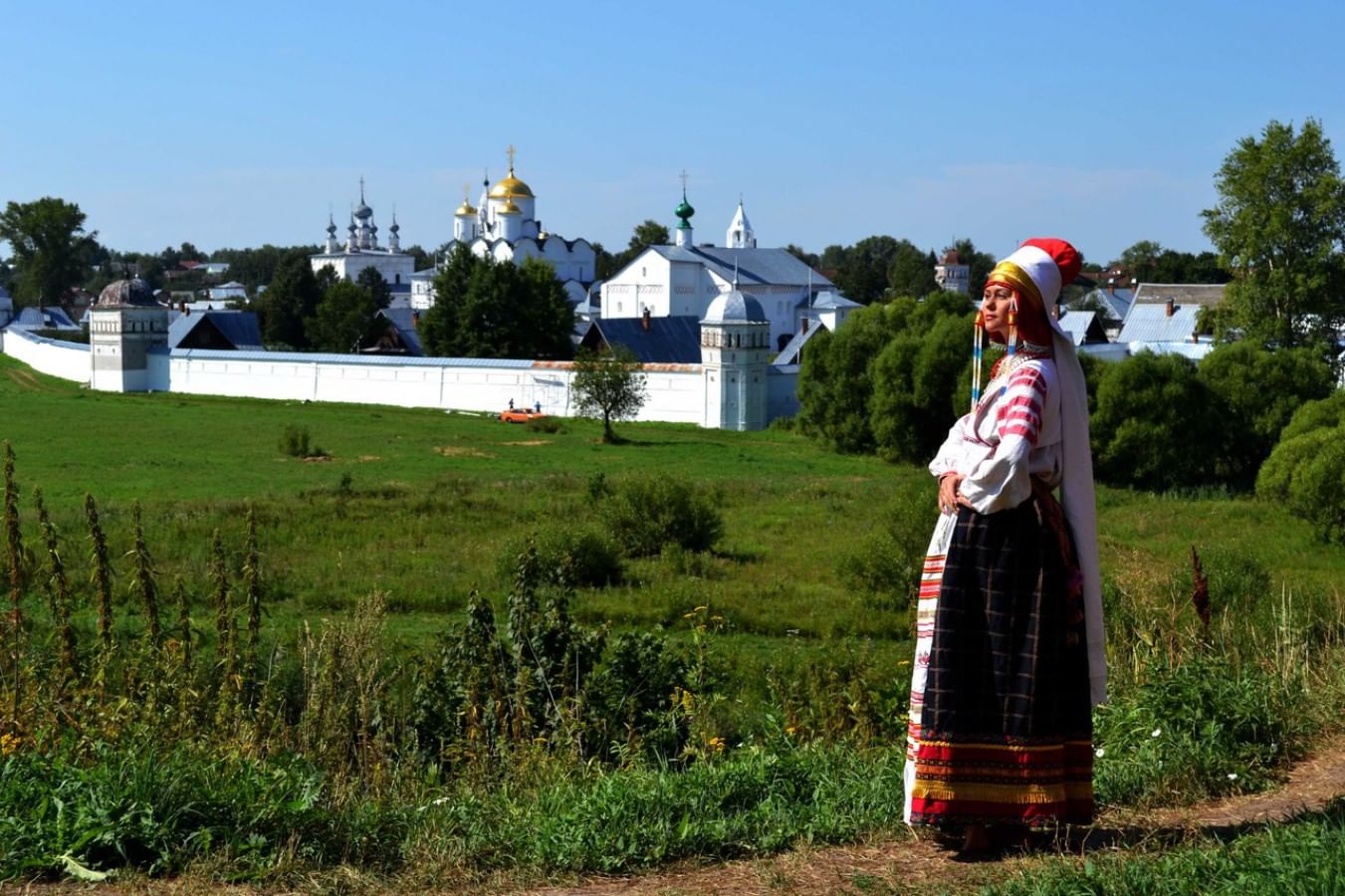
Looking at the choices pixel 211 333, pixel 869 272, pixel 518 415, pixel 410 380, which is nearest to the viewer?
pixel 518 415

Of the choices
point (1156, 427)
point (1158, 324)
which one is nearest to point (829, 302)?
point (1158, 324)

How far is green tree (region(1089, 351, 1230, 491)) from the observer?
23.2 m

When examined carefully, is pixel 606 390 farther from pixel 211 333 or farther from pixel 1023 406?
pixel 1023 406

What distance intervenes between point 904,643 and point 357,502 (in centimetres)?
830

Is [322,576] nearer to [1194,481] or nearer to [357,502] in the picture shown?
[357,502]

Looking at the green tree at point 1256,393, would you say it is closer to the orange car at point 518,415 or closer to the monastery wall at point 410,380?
the monastery wall at point 410,380

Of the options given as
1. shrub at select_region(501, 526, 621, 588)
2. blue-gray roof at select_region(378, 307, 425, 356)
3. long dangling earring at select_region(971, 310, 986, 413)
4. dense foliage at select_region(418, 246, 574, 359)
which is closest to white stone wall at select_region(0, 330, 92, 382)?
dense foliage at select_region(418, 246, 574, 359)

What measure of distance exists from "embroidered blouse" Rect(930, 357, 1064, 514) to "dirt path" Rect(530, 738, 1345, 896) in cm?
86

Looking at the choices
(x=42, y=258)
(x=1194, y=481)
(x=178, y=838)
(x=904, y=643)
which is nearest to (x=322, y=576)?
(x=904, y=643)

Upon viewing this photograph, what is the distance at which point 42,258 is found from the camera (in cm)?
7675

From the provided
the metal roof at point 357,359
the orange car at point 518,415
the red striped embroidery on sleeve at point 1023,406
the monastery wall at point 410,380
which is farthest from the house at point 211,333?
the red striped embroidery on sleeve at point 1023,406

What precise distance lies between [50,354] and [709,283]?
2482 centimetres

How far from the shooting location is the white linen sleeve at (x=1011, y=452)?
3494mm

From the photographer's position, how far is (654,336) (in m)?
43.2
